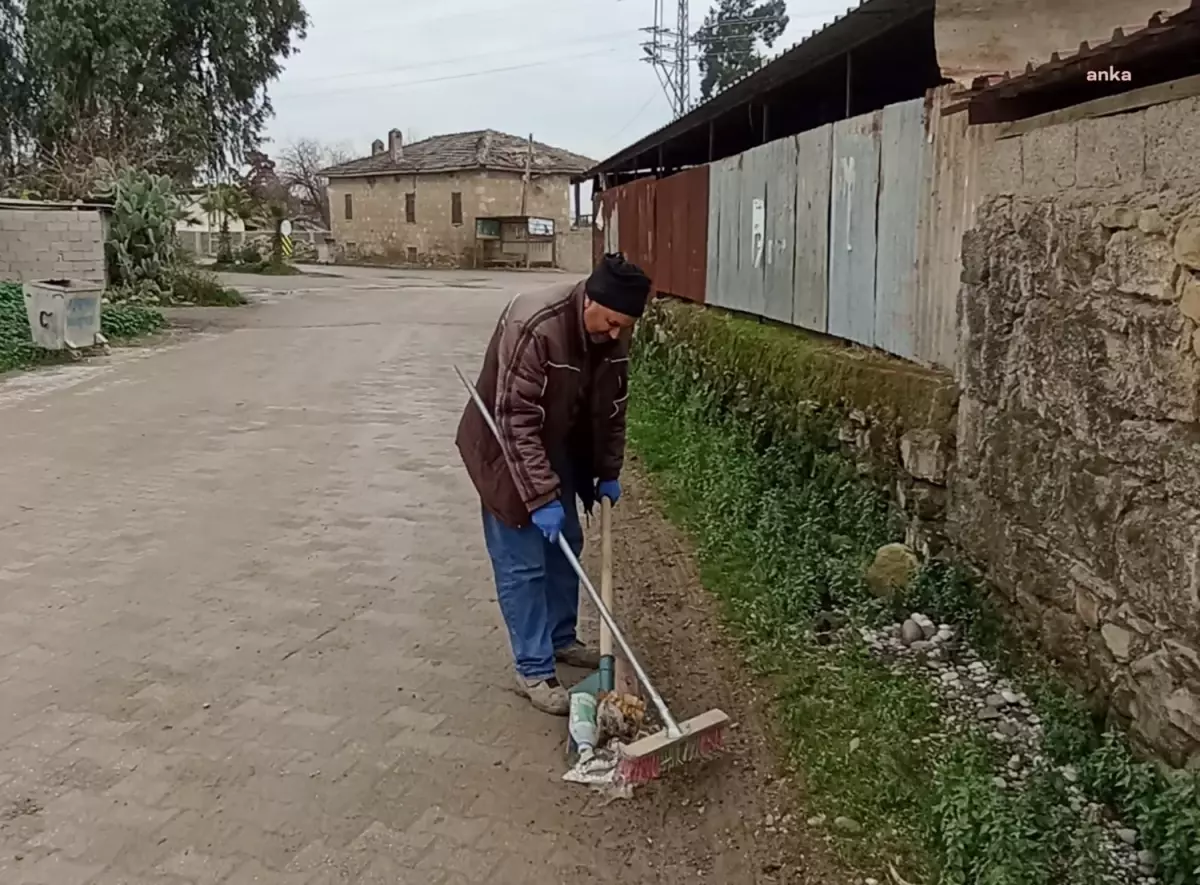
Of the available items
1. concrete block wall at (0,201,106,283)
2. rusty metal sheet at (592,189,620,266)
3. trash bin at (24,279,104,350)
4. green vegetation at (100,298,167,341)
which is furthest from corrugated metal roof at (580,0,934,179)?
concrete block wall at (0,201,106,283)

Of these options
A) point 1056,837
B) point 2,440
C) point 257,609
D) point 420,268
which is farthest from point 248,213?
point 1056,837

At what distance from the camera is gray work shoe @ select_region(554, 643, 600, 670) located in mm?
4648

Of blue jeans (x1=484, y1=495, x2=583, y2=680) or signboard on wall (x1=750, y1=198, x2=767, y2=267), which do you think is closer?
blue jeans (x1=484, y1=495, x2=583, y2=680)

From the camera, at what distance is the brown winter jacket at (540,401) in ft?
12.9

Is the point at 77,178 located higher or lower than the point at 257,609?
higher

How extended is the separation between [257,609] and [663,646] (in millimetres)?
1954

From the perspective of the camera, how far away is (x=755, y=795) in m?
3.62

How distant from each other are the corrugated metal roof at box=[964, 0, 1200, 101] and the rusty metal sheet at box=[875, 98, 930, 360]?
108cm

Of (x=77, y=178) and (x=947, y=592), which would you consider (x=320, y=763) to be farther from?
(x=77, y=178)

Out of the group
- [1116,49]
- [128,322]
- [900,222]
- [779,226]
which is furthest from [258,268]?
[1116,49]

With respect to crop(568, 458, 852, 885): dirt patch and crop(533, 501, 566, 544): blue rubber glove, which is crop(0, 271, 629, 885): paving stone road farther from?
crop(533, 501, 566, 544): blue rubber glove

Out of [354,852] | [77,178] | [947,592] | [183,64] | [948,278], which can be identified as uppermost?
[183,64]

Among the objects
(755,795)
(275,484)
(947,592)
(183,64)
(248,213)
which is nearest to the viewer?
(755,795)

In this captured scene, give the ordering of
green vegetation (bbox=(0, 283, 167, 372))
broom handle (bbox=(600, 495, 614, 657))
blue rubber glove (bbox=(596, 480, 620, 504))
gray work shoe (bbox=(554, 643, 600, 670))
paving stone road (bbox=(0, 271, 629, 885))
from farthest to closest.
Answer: green vegetation (bbox=(0, 283, 167, 372)), gray work shoe (bbox=(554, 643, 600, 670)), blue rubber glove (bbox=(596, 480, 620, 504)), broom handle (bbox=(600, 495, 614, 657)), paving stone road (bbox=(0, 271, 629, 885))
